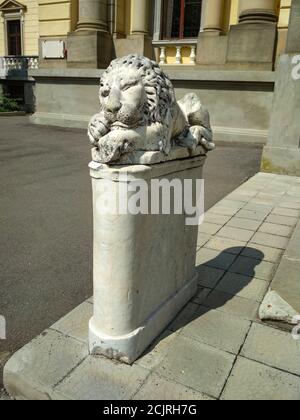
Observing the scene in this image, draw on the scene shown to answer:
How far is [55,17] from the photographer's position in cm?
1477

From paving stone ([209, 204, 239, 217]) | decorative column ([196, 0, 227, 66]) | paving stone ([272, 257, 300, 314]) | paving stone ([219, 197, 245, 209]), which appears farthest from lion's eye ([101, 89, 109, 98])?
decorative column ([196, 0, 227, 66])

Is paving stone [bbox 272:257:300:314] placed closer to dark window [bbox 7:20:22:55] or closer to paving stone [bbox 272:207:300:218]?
paving stone [bbox 272:207:300:218]

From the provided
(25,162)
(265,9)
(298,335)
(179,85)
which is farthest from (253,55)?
(298,335)

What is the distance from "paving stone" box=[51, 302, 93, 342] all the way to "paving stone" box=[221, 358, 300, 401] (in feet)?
3.33

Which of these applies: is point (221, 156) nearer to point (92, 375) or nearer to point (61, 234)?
point (61, 234)

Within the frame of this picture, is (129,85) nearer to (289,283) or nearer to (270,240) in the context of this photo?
(289,283)

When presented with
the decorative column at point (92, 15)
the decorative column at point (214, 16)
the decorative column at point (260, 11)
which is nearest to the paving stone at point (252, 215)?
the decorative column at point (260, 11)

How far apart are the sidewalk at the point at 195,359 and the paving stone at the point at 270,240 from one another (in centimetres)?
78

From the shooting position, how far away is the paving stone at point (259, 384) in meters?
2.14

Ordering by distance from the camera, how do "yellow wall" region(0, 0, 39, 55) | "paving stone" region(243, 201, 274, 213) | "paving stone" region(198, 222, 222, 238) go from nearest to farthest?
1. "paving stone" region(198, 222, 222, 238)
2. "paving stone" region(243, 201, 274, 213)
3. "yellow wall" region(0, 0, 39, 55)

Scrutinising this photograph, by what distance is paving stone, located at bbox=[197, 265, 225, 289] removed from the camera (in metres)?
3.38

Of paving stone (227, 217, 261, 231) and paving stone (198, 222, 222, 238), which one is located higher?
paving stone (227, 217, 261, 231)

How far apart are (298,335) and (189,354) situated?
855mm
